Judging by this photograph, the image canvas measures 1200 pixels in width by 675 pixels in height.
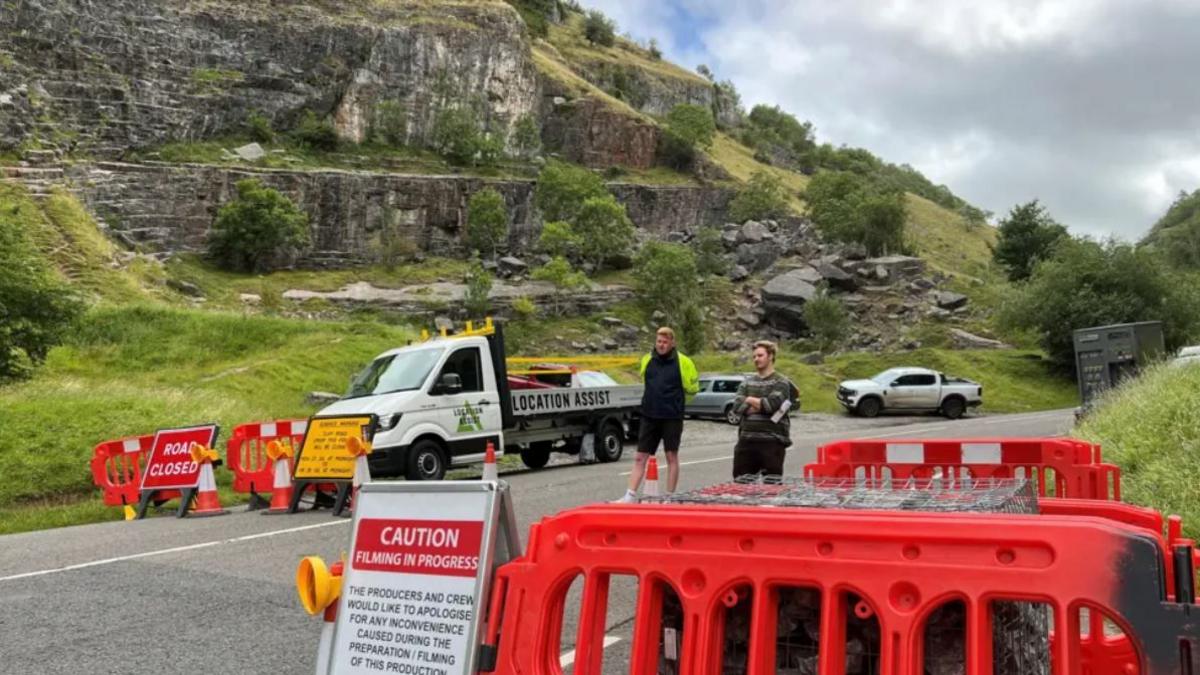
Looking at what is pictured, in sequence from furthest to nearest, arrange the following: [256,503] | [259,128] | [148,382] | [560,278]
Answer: [259,128] < [560,278] < [148,382] < [256,503]

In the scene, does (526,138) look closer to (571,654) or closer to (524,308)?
(524,308)

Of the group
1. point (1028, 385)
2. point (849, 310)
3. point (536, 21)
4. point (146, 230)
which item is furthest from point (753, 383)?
point (536, 21)

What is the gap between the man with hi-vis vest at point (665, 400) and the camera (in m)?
9.36

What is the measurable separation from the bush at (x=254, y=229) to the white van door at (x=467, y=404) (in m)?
45.9

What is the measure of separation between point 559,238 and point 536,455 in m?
50.7

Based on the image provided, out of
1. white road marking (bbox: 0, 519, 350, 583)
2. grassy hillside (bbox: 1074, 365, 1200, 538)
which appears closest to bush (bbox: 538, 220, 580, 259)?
grassy hillside (bbox: 1074, 365, 1200, 538)

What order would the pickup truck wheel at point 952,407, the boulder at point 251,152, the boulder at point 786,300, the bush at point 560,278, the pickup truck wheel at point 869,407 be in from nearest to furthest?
the pickup truck wheel at point 869,407 < the pickup truck wheel at point 952,407 < the boulder at point 786,300 < the bush at point 560,278 < the boulder at point 251,152

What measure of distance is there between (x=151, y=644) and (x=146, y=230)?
55.7m

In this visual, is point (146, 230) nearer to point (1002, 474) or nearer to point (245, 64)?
point (245, 64)

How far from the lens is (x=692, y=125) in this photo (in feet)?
302

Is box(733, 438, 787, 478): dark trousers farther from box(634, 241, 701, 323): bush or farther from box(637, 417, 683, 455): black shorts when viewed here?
box(634, 241, 701, 323): bush

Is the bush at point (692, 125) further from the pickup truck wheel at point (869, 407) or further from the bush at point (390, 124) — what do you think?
the pickup truck wheel at point (869, 407)

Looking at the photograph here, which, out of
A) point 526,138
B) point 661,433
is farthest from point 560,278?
point 661,433

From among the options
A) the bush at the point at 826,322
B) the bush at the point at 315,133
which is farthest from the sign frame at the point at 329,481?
the bush at the point at 315,133
